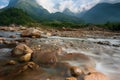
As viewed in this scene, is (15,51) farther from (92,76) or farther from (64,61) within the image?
(92,76)

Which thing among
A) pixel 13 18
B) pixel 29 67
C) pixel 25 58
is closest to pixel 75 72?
pixel 29 67

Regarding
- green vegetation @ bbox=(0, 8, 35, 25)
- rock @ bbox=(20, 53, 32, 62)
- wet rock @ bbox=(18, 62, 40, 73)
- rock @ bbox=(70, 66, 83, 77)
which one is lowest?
rock @ bbox=(70, 66, 83, 77)

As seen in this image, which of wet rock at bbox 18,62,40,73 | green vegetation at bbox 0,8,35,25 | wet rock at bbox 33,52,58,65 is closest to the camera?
wet rock at bbox 18,62,40,73

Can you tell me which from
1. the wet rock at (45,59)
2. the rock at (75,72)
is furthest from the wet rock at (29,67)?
the rock at (75,72)

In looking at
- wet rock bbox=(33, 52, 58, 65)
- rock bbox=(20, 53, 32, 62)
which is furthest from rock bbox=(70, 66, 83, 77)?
rock bbox=(20, 53, 32, 62)

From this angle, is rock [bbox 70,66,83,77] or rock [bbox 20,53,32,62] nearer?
rock [bbox 70,66,83,77]

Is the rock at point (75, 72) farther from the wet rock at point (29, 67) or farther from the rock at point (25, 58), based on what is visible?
the rock at point (25, 58)

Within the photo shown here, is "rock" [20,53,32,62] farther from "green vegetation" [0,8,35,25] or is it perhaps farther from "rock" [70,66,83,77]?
"green vegetation" [0,8,35,25]

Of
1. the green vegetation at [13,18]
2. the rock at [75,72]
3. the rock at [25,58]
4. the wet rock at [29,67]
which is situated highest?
the green vegetation at [13,18]

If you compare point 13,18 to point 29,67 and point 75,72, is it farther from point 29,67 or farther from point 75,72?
point 75,72

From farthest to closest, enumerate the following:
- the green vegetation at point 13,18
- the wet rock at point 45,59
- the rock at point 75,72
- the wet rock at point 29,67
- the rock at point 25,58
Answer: the green vegetation at point 13,18 → the rock at point 25,58 → the wet rock at point 45,59 → the wet rock at point 29,67 → the rock at point 75,72

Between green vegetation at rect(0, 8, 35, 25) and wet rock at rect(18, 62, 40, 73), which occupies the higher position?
green vegetation at rect(0, 8, 35, 25)

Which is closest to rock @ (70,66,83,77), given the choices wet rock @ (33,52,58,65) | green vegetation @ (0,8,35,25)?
wet rock @ (33,52,58,65)

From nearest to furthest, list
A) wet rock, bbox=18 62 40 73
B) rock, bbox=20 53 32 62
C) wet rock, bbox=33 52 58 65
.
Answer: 1. wet rock, bbox=18 62 40 73
2. wet rock, bbox=33 52 58 65
3. rock, bbox=20 53 32 62
